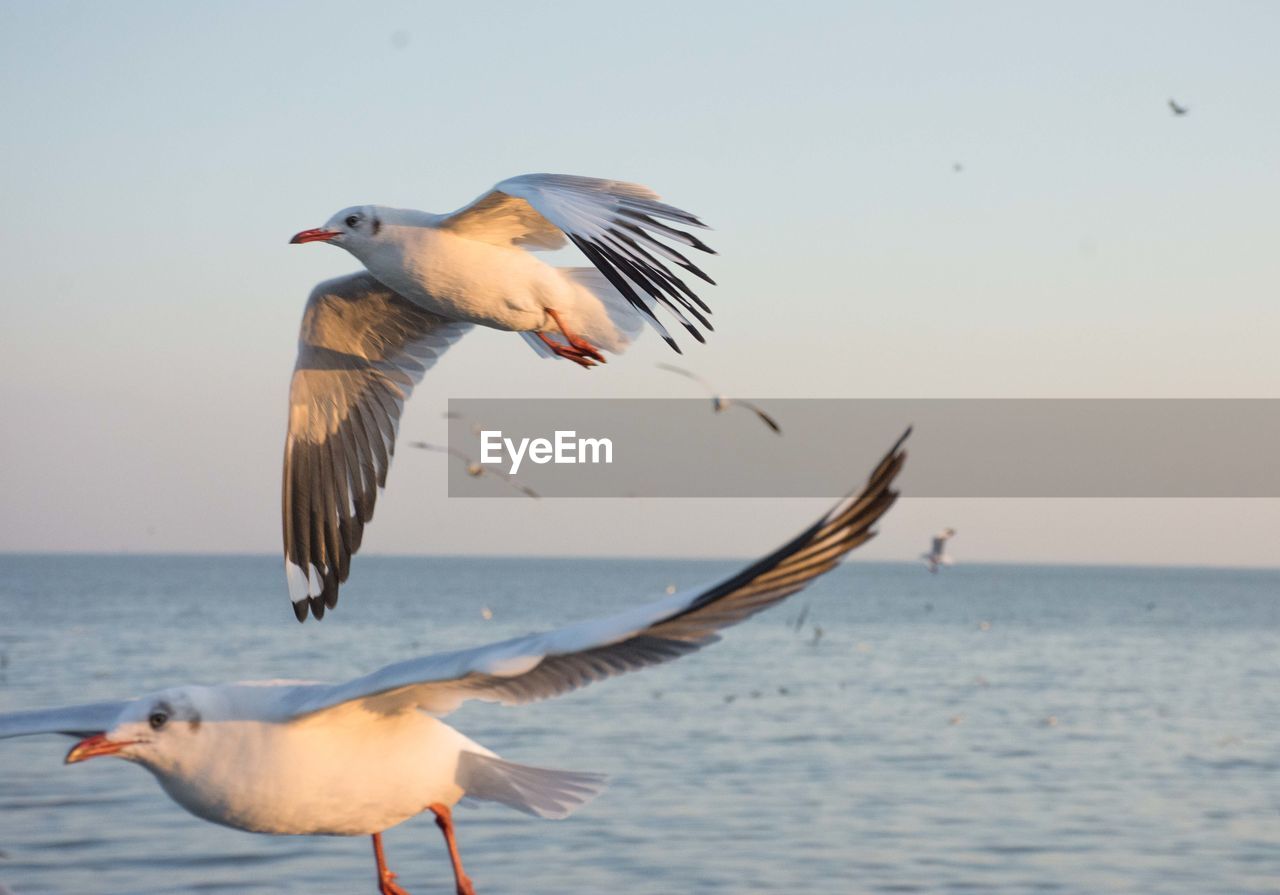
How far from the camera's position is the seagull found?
11.8ft

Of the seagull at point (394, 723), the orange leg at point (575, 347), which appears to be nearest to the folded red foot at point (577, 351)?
the orange leg at point (575, 347)

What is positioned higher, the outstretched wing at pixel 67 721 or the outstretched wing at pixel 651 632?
the outstretched wing at pixel 651 632

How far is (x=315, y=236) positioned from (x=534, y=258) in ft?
2.45

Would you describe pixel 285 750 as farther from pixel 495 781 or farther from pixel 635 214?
pixel 635 214

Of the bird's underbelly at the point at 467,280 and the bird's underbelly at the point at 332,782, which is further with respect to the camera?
the bird's underbelly at the point at 467,280

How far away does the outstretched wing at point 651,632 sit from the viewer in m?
3.53

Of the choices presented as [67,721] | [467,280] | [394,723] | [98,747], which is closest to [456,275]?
[467,280]

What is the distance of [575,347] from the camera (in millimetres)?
5887

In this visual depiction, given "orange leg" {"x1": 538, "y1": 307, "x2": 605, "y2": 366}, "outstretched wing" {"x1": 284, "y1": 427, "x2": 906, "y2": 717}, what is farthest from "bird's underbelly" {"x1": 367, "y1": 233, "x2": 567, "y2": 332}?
"outstretched wing" {"x1": 284, "y1": 427, "x2": 906, "y2": 717}

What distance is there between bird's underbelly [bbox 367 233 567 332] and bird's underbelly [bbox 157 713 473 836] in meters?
1.50

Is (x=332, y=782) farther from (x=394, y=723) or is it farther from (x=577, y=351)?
(x=577, y=351)

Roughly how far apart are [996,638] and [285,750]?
166 feet

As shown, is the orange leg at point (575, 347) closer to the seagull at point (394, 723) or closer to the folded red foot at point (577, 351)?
the folded red foot at point (577, 351)

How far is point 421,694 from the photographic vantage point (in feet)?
14.0
